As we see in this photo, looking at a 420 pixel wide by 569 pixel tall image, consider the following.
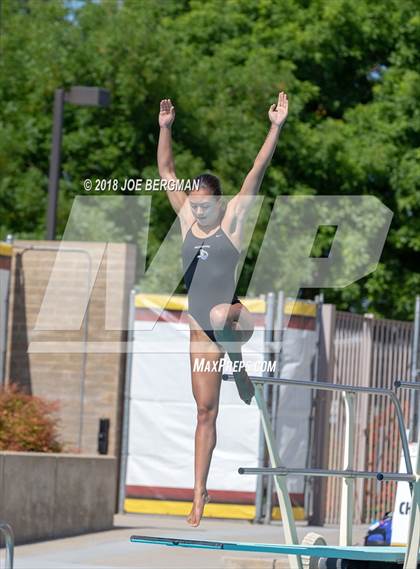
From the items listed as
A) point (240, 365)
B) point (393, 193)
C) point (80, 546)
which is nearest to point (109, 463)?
point (80, 546)

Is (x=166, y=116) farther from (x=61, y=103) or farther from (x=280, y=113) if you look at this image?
(x=61, y=103)

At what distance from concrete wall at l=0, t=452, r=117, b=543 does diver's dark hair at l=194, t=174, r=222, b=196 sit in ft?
21.6

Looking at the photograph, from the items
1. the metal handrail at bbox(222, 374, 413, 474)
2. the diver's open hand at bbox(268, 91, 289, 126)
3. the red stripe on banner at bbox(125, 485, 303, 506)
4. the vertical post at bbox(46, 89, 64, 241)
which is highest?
the vertical post at bbox(46, 89, 64, 241)

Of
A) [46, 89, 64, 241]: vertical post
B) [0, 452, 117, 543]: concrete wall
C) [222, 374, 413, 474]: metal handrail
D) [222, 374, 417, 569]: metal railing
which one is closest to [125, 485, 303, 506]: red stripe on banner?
[0, 452, 117, 543]: concrete wall

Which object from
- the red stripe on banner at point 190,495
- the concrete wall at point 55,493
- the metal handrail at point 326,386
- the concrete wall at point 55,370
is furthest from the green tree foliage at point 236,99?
the metal handrail at point 326,386

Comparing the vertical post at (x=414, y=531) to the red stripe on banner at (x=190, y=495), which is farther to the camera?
the red stripe on banner at (x=190, y=495)

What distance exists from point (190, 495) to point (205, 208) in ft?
32.1

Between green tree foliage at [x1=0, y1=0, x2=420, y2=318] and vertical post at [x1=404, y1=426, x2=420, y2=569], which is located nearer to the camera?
vertical post at [x1=404, y1=426, x2=420, y2=569]

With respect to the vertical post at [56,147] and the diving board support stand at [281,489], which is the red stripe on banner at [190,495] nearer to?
the vertical post at [56,147]

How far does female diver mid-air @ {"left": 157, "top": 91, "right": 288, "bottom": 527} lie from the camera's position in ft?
20.9

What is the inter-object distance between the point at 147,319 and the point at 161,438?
1.96 metres

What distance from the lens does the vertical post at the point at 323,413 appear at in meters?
16.3

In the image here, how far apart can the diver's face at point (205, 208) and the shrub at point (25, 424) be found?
7.64 meters

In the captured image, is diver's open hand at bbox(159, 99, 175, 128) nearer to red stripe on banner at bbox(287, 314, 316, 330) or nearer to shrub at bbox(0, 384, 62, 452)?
shrub at bbox(0, 384, 62, 452)
